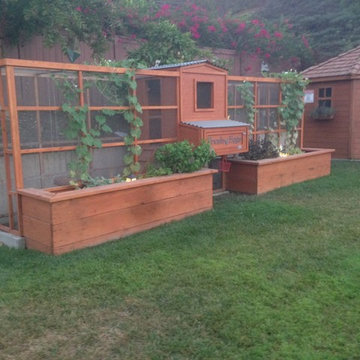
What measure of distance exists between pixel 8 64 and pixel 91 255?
74.4 inches

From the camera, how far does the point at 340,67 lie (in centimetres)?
1073

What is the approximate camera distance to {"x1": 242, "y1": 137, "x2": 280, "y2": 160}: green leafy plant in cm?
717

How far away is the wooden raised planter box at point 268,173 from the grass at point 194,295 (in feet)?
5.56

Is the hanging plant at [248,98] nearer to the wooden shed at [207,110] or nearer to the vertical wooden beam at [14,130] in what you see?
the wooden shed at [207,110]

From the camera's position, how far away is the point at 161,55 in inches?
344

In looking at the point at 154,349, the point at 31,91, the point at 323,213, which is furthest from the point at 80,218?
the point at 323,213

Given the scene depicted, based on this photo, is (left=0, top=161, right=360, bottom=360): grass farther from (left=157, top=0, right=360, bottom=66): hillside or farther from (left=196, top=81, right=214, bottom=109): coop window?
(left=157, top=0, right=360, bottom=66): hillside

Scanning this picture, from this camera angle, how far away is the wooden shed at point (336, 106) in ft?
34.0

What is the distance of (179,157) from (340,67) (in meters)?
6.88

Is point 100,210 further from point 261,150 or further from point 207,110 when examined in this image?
point 261,150

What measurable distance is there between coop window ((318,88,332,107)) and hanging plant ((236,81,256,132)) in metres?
4.08

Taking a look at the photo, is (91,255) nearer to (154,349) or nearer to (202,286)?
(202,286)

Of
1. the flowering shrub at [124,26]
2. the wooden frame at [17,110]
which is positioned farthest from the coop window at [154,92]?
the flowering shrub at [124,26]

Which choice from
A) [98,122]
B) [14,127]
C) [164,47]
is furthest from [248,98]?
[14,127]
